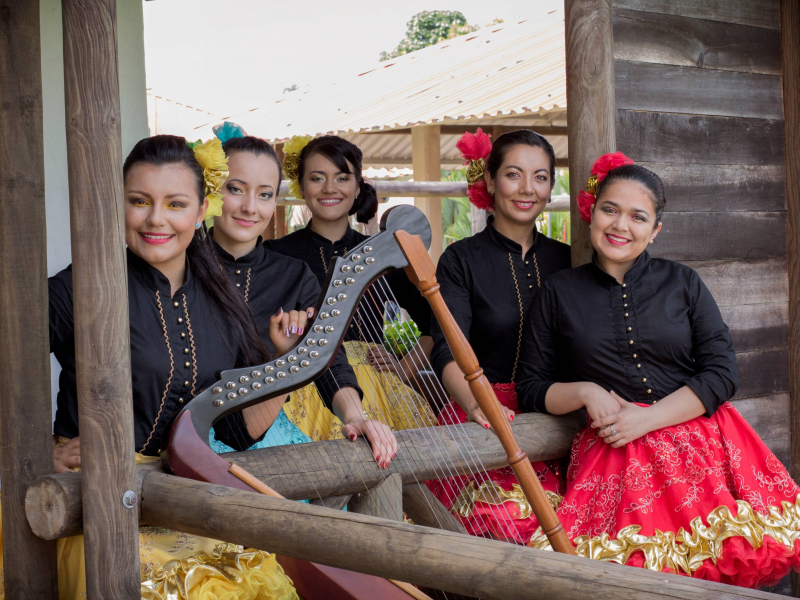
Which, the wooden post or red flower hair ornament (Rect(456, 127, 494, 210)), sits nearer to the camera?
red flower hair ornament (Rect(456, 127, 494, 210))

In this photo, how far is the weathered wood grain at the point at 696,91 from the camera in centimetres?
310

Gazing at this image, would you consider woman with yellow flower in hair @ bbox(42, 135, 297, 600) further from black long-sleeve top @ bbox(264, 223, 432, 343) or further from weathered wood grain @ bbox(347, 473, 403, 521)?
black long-sleeve top @ bbox(264, 223, 432, 343)

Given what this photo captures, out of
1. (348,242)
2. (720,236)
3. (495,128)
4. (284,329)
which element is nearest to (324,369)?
(284,329)

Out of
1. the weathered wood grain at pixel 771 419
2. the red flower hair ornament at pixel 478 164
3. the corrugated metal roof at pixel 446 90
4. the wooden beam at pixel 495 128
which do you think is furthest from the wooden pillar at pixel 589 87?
the wooden beam at pixel 495 128

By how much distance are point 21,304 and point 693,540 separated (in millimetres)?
1829

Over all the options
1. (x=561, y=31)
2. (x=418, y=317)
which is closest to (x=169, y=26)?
(x=561, y=31)

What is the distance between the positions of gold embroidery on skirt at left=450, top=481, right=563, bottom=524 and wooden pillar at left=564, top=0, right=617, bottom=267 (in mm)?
875

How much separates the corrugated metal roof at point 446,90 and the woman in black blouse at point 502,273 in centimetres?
336

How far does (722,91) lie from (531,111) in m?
3.16

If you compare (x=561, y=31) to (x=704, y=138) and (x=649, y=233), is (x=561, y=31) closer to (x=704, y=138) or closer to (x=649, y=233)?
(x=704, y=138)

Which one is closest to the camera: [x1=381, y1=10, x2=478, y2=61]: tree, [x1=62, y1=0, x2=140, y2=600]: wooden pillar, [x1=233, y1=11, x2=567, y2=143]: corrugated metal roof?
[x1=62, y1=0, x2=140, y2=600]: wooden pillar

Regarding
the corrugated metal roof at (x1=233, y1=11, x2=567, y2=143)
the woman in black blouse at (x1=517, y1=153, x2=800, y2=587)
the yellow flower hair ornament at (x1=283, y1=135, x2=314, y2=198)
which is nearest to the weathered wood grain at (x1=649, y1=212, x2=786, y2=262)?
the woman in black blouse at (x1=517, y1=153, x2=800, y2=587)

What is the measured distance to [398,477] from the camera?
8.04 ft

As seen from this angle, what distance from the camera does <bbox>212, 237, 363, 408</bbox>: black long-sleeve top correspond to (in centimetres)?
274
